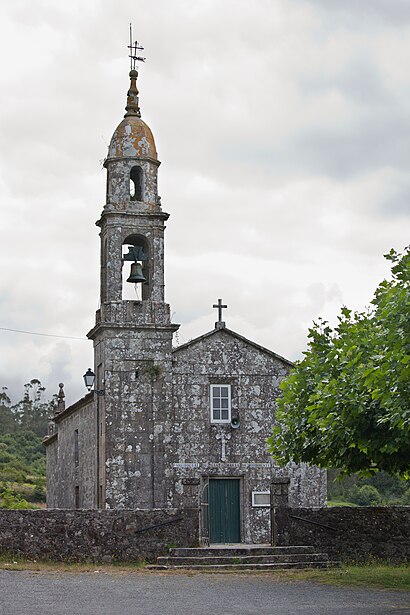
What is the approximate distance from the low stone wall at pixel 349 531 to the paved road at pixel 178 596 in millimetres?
2920

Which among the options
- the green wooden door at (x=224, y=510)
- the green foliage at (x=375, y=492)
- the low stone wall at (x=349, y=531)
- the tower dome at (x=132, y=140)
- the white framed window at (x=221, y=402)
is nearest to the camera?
the low stone wall at (x=349, y=531)

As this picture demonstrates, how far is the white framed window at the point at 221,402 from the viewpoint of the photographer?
2952cm

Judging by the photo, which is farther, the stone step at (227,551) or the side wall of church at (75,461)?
the side wall of church at (75,461)

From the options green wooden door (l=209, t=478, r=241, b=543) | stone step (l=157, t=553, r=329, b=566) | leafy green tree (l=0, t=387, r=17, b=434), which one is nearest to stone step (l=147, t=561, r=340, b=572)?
stone step (l=157, t=553, r=329, b=566)

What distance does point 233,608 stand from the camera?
16.4 m

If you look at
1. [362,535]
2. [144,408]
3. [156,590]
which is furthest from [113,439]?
[156,590]

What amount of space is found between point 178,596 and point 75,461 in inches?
631

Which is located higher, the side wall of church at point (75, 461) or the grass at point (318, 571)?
the side wall of church at point (75, 461)

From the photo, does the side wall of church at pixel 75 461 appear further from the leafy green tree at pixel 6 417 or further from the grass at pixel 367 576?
the leafy green tree at pixel 6 417

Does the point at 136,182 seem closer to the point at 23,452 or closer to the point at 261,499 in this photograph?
the point at 261,499

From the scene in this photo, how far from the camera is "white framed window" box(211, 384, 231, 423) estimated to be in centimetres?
2952

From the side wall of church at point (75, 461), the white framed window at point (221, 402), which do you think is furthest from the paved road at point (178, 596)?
the side wall of church at point (75, 461)

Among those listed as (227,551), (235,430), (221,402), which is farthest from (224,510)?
(227,551)

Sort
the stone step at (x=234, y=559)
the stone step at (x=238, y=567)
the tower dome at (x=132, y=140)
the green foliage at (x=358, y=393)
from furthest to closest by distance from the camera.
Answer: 1. the tower dome at (x=132, y=140)
2. the stone step at (x=234, y=559)
3. the stone step at (x=238, y=567)
4. the green foliage at (x=358, y=393)
